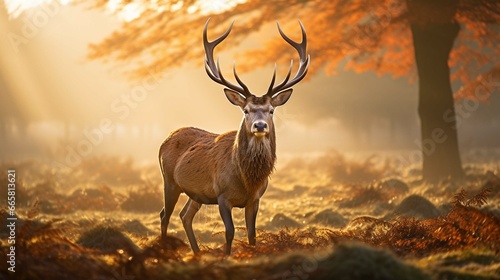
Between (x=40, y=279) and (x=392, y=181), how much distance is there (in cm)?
987

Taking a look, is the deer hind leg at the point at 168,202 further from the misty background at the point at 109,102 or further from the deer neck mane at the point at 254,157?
the misty background at the point at 109,102

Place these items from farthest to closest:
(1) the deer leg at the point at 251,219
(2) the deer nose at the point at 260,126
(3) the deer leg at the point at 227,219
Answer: (1) the deer leg at the point at 251,219 → (3) the deer leg at the point at 227,219 → (2) the deer nose at the point at 260,126

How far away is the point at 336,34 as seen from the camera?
48.7ft

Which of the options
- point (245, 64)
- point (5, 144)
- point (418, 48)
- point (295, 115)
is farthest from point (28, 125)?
point (418, 48)

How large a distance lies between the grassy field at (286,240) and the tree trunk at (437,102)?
0.60 m

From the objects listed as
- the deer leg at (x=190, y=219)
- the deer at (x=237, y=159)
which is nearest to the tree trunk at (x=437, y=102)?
the deer at (x=237, y=159)

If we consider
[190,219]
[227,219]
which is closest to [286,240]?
[227,219]

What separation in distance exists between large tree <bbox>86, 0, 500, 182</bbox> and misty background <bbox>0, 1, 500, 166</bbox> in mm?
12617

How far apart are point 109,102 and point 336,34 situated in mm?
35612

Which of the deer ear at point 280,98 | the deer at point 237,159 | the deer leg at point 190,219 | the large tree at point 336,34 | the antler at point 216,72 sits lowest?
the deer leg at point 190,219

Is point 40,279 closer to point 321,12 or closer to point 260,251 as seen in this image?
point 260,251

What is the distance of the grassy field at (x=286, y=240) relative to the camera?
486 centimetres

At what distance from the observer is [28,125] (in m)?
43.8

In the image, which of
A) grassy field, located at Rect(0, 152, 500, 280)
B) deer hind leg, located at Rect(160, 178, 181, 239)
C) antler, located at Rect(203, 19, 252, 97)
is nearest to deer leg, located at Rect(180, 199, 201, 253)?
deer hind leg, located at Rect(160, 178, 181, 239)
